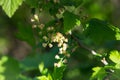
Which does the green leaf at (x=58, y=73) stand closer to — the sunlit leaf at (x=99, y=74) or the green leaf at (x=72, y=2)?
the sunlit leaf at (x=99, y=74)

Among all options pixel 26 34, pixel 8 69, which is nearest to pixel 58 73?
pixel 26 34

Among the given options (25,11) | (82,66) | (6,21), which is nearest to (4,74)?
(82,66)

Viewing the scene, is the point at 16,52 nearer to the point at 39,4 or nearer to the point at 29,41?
the point at 29,41

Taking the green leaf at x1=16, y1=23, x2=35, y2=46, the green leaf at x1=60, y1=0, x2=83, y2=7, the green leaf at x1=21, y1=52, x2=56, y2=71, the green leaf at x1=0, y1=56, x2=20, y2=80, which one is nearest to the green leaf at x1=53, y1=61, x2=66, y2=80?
the green leaf at x1=60, y1=0, x2=83, y2=7

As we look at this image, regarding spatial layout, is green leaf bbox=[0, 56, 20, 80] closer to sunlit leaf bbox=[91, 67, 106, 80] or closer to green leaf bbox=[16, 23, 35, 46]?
green leaf bbox=[16, 23, 35, 46]

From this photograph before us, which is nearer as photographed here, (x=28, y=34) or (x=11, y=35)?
(x=28, y=34)

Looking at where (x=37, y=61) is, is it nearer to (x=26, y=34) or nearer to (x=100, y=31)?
(x=26, y=34)
